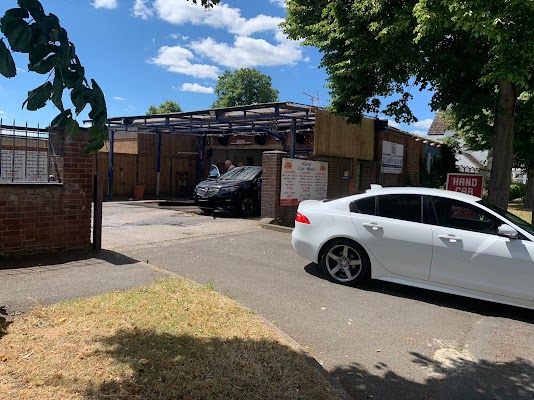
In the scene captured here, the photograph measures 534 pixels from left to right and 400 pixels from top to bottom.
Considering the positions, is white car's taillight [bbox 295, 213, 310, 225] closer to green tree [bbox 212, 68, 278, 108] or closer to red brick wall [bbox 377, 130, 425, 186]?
red brick wall [bbox 377, 130, 425, 186]

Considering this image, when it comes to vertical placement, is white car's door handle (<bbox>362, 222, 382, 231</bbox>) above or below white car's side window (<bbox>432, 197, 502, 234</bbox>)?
below

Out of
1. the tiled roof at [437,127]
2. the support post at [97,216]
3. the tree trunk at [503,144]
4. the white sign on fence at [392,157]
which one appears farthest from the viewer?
the tiled roof at [437,127]

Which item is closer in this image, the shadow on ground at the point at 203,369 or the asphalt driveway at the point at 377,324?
the shadow on ground at the point at 203,369

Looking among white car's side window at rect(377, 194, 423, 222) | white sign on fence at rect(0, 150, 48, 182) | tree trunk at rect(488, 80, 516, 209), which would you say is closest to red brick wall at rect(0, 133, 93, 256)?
white sign on fence at rect(0, 150, 48, 182)

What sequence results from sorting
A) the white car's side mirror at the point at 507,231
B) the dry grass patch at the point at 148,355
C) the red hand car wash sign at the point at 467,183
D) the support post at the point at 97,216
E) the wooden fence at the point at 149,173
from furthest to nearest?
the wooden fence at the point at 149,173
the red hand car wash sign at the point at 467,183
the support post at the point at 97,216
the white car's side mirror at the point at 507,231
the dry grass patch at the point at 148,355

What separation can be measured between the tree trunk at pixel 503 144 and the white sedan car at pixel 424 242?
13.9 feet

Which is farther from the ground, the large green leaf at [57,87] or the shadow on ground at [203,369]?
the large green leaf at [57,87]

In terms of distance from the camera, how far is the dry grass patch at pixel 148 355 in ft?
9.82

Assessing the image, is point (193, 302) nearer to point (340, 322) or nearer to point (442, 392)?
point (340, 322)

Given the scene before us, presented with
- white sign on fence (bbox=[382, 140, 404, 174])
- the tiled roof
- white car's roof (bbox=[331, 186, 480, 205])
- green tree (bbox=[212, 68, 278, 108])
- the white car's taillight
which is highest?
green tree (bbox=[212, 68, 278, 108])

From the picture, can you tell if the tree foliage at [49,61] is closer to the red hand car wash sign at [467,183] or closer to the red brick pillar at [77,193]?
the red brick pillar at [77,193]

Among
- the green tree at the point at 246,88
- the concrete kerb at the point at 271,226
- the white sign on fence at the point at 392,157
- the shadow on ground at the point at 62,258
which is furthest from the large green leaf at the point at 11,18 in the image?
the green tree at the point at 246,88

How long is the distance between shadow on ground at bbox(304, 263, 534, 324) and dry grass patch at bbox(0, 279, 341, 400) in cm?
248

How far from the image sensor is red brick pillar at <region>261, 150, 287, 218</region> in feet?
38.3
